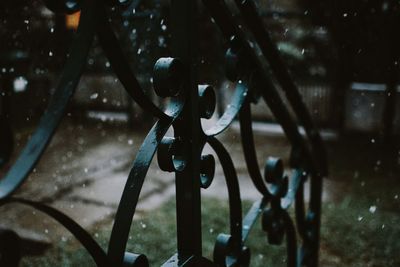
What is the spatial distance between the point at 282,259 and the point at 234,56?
2.34 m

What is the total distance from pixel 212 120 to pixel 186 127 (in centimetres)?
646

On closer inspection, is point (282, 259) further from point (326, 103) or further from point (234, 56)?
point (326, 103)

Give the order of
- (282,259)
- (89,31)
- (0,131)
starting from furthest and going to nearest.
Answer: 1. (282,259)
2. (89,31)
3. (0,131)

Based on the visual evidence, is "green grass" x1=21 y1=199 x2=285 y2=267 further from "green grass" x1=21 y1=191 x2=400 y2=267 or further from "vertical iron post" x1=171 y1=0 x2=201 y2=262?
"vertical iron post" x1=171 y1=0 x2=201 y2=262

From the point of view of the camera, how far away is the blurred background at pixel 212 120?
3.67 metres

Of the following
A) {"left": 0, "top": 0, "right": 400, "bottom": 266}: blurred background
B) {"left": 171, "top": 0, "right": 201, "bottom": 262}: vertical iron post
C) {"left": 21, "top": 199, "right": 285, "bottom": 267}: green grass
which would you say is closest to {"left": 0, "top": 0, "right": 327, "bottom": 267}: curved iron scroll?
{"left": 171, "top": 0, "right": 201, "bottom": 262}: vertical iron post

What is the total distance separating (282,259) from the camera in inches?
130

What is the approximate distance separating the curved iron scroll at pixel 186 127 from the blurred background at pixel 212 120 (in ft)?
5.49

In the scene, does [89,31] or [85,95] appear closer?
[89,31]

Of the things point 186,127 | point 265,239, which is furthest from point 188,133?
point 265,239

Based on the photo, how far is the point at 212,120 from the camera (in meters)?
7.54

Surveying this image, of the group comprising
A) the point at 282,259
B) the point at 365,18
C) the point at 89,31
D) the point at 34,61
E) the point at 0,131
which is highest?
the point at 365,18

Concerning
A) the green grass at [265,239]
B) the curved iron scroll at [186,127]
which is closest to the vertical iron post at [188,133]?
the curved iron scroll at [186,127]

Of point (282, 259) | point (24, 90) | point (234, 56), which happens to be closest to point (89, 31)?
point (234, 56)
